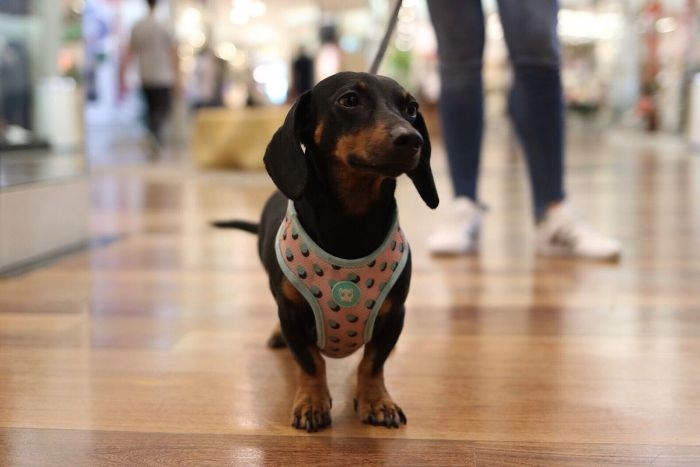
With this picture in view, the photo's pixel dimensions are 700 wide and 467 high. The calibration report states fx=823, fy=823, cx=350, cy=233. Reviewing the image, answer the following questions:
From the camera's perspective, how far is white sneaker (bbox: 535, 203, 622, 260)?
2375 mm

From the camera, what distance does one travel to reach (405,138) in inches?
39.4

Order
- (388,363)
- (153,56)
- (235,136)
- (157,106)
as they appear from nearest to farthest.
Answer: (388,363) → (235,136) → (153,56) → (157,106)

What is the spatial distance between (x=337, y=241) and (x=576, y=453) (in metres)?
0.42

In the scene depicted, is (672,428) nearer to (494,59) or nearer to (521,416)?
(521,416)

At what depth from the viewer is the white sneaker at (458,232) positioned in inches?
97.7

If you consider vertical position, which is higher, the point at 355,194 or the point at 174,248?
the point at 355,194

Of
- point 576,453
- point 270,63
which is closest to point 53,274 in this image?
point 576,453

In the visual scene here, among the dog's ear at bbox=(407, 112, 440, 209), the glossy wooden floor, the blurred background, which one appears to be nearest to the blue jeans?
the glossy wooden floor

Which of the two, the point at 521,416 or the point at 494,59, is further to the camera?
the point at 494,59

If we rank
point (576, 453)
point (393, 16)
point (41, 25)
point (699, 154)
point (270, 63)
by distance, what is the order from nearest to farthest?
point (576, 453)
point (393, 16)
point (41, 25)
point (699, 154)
point (270, 63)

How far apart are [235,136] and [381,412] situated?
4.99 meters

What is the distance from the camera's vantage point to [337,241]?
1143 millimetres

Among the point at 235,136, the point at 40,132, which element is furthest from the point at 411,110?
the point at 235,136

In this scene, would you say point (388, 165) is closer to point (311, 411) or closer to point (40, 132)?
point (311, 411)
